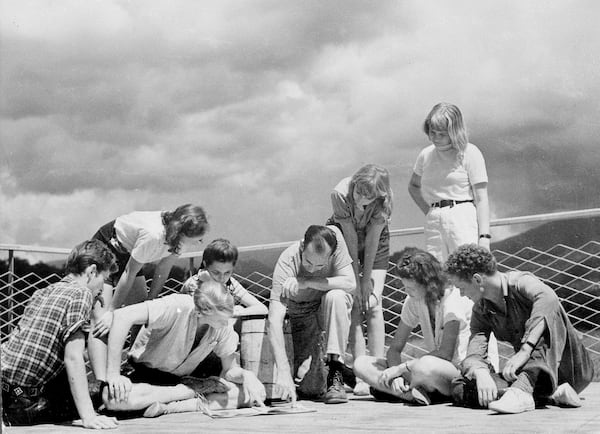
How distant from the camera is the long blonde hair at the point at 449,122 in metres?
3.47

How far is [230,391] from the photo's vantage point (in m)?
3.17

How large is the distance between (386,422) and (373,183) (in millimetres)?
1174

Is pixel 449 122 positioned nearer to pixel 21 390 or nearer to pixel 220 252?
pixel 220 252

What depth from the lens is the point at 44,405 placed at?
2678 mm

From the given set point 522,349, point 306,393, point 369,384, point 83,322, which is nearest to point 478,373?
point 522,349

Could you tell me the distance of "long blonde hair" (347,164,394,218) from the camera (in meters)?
3.46

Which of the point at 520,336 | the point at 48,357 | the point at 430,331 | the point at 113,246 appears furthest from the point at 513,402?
the point at 113,246

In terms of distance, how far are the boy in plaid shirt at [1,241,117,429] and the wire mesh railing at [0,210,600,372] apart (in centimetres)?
142

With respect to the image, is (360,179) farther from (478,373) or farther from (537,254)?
(537,254)

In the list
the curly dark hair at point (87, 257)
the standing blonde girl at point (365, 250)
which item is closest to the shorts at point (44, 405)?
the curly dark hair at point (87, 257)

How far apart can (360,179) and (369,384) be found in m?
0.85

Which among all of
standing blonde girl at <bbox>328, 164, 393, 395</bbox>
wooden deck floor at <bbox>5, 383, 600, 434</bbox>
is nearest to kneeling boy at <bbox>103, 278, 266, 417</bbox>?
wooden deck floor at <bbox>5, 383, 600, 434</bbox>

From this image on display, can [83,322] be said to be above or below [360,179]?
below

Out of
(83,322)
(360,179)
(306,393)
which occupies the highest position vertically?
(360,179)
